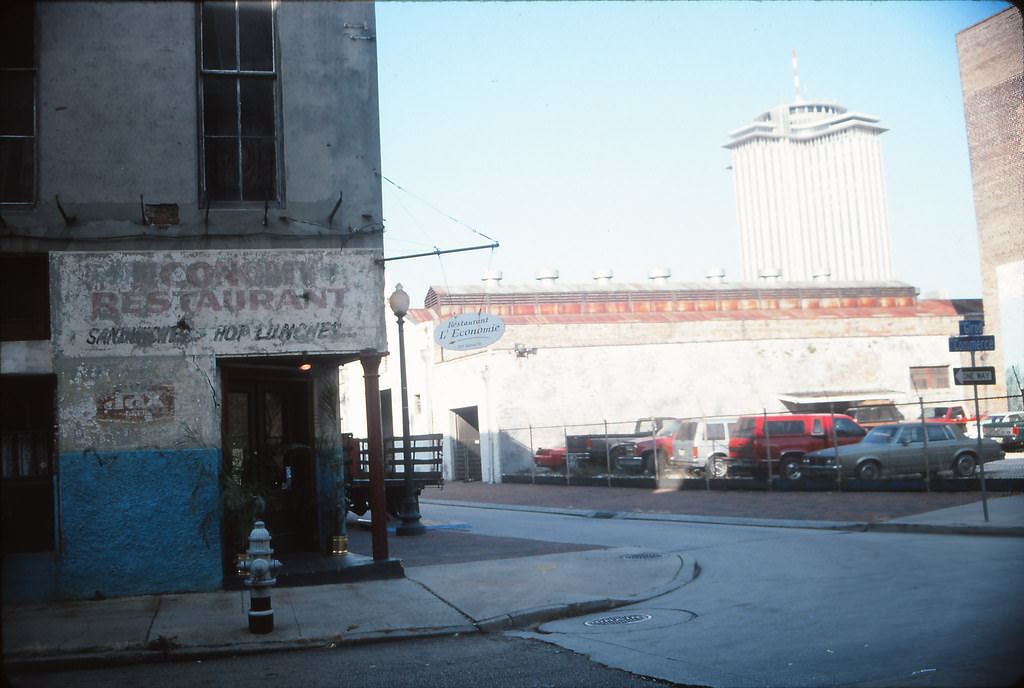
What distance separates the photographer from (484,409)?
40.2 metres

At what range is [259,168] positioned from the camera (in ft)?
40.2

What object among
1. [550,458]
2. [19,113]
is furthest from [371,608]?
[550,458]

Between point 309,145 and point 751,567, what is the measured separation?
Result: 7.90 meters

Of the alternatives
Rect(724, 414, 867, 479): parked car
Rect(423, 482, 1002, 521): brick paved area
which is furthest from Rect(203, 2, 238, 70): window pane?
Rect(724, 414, 867, 479): parked car

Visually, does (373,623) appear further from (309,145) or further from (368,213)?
(309,145)

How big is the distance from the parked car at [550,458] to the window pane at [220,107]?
25.5 meters

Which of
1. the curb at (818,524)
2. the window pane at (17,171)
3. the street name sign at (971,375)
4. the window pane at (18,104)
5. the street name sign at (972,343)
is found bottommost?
the curb at (818,524)

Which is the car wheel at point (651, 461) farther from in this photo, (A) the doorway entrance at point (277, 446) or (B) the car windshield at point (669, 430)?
(A) the doorway entrance at point (277, 446)

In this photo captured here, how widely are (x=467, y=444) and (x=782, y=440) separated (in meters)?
19.4

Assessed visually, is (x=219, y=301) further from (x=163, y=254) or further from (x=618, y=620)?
(x=618, y=620)

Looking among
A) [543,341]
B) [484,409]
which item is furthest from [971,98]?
[484,409]

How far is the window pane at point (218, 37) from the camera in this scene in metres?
12.2

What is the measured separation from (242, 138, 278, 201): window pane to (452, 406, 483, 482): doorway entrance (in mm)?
30929

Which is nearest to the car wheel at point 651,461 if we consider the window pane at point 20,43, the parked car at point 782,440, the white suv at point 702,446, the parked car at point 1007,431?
the white suv at point 702,446
